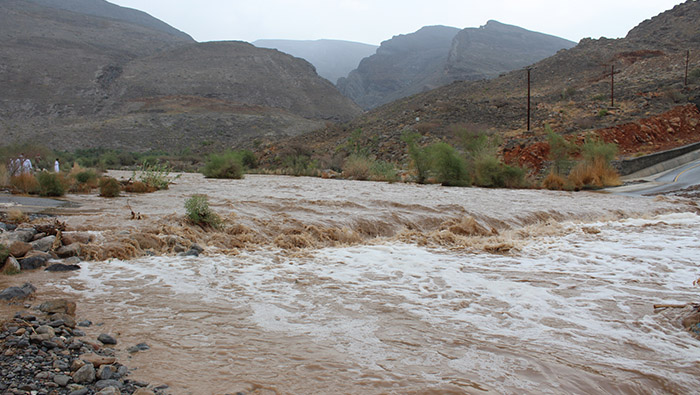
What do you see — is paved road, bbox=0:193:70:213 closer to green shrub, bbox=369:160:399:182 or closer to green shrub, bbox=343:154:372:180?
green shrub, bbox=369:160:399:182

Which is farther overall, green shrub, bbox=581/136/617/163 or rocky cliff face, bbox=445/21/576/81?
rocky cliff face, bbox=445/21/576/81

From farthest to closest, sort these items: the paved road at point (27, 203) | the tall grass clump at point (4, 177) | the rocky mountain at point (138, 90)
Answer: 1. the rocky mountain at point (138, 90)
2. the tall grass clump at point (4, 177)
3. the paved road at point (27, 203)

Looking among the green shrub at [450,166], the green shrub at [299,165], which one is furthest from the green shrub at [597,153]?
the green shrub at [299,165]

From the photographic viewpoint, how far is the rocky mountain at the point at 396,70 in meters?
119

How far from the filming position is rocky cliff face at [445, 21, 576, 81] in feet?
305

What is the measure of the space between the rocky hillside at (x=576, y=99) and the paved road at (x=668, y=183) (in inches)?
141

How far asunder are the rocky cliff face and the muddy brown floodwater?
Answer: 273 ft

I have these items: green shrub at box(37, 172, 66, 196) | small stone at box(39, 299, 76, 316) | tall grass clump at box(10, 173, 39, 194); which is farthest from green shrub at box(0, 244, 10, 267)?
tall grass clump at box(10, 173, 39, 194)

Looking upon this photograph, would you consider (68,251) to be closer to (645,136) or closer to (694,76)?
(645,136)

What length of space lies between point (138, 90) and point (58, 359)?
6962cm

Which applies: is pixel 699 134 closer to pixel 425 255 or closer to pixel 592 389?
pixel 425 255

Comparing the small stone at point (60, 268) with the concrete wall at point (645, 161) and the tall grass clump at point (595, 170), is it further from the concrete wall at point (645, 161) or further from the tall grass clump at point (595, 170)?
the concrete wall at point (645, 161)

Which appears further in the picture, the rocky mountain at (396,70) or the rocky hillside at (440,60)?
the rocky mountain at (396,70)

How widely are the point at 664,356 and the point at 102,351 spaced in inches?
172
